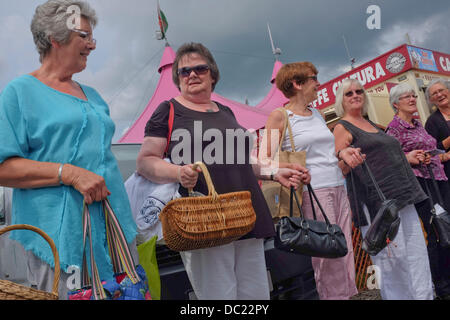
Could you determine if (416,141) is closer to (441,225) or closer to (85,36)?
(441,225)

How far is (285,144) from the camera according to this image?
88.4 inches

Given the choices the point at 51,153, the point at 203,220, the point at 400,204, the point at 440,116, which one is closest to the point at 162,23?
the point at 440,116

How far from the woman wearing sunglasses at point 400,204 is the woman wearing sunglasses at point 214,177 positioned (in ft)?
3.33

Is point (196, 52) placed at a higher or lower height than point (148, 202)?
higher

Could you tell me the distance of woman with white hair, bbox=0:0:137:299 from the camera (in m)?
1.20

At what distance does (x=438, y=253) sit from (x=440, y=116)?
1276mm

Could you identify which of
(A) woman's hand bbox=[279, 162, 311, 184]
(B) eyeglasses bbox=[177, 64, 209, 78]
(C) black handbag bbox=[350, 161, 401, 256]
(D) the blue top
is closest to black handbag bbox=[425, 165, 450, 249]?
(C) black handbag bbox=[350, 161, 401, 256]

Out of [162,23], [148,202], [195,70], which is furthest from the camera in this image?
[162,23]

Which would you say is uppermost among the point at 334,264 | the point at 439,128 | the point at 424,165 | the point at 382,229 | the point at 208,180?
the point at 439,128

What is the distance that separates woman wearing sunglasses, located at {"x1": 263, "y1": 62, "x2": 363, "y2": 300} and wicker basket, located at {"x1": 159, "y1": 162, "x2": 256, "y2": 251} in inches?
32.8

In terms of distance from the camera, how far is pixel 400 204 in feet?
7.65

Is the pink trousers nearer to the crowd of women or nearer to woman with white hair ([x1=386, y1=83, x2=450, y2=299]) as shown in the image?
the crowd of women
